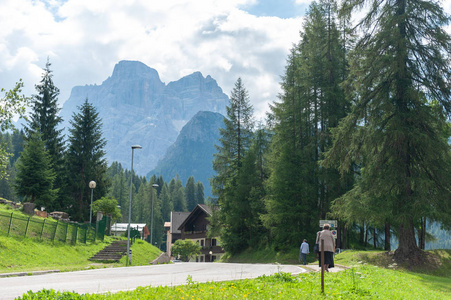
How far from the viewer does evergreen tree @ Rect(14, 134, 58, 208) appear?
34550 mm

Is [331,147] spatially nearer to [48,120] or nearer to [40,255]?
[40,255]

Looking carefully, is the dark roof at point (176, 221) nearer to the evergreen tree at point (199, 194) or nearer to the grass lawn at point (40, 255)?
the evergreen tree at point (199, 194)

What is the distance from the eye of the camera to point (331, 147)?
2856cm

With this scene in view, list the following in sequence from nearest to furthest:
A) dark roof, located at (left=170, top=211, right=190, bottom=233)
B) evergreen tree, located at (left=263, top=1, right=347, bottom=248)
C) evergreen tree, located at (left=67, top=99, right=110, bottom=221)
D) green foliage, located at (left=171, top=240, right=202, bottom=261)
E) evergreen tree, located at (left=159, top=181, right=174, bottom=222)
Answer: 1. evergreen tree, located at (left=263, top=1, right=347, bottom=248)
2. evergreen tree, located at (left=67, top=99, right=110, bottom=221)
3. green foliage, located at (left=171, top=240, right=202, bottom=261)
4. dark roof, located at (left=170, top=211, right=190, bottom=233)
5. evergreen tree, located at (left=159, top=181, right=174, bottom=222)

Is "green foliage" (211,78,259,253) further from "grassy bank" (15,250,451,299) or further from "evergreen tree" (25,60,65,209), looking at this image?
"grassy bank" (15,250,451,299)

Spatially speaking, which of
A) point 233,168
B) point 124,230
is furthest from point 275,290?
point 124,230

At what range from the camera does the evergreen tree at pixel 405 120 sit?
68.7 ft

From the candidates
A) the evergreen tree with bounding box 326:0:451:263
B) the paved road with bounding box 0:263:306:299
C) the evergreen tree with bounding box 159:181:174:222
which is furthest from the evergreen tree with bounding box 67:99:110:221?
the evergreen tree with bounding box 159:181:174:222

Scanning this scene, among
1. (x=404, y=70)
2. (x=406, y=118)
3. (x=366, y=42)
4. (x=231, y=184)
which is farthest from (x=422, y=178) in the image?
(x=231, y=184)

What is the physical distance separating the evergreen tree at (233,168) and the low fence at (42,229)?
594 inches

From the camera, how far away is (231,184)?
1736 inches

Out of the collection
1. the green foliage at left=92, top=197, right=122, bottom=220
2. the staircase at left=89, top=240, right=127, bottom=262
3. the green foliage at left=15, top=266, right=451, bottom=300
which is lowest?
the staircase at left=89, top=240, right=127, bottom=262

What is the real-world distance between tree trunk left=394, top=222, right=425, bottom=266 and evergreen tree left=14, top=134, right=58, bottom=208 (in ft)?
90.8

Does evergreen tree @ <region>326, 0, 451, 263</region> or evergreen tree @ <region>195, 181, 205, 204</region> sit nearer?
evergreen tree @ <region>326, 0, 451, 263</region>
